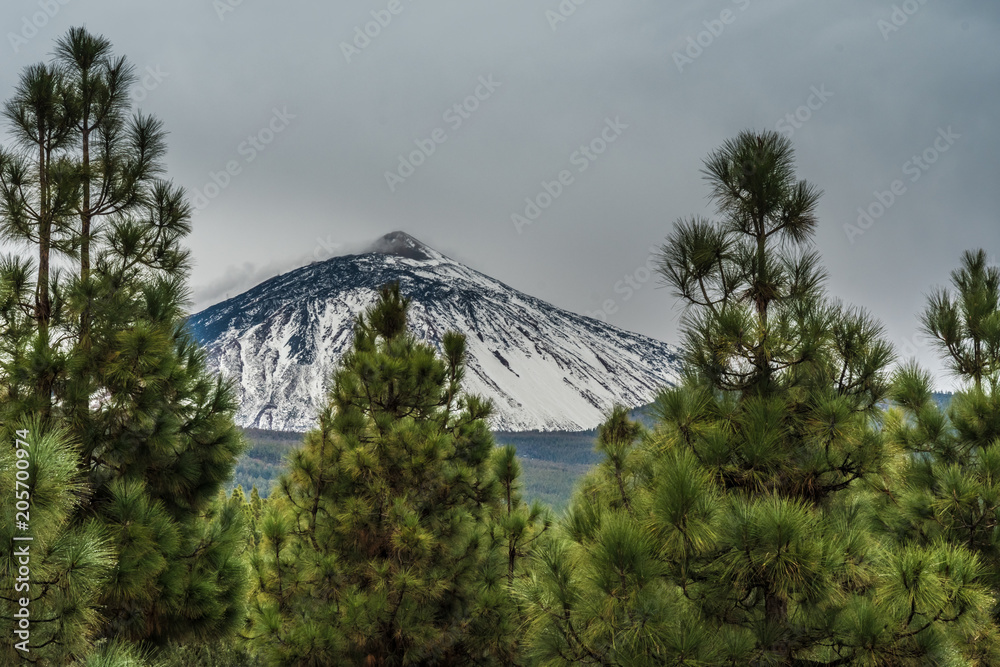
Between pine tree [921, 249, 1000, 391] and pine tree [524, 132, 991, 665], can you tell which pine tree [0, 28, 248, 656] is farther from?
pine tree [921, 249, 1000, 391]

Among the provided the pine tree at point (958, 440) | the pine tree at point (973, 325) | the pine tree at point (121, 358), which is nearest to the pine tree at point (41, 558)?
the pine tree at point (121, 358)

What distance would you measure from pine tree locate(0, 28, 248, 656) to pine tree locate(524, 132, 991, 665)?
146 inches

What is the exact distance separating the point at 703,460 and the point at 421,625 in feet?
18.2

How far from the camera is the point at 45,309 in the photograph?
18.5 ft

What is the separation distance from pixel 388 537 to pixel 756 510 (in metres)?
5.96

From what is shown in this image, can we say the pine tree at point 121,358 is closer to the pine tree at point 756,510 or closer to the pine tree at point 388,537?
the pine tree at point 388,537

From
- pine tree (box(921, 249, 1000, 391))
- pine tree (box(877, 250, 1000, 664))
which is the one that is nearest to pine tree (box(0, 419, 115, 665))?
pine tree (box(877, 250, 1000, 664))

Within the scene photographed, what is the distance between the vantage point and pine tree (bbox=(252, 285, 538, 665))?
7848 millimetres

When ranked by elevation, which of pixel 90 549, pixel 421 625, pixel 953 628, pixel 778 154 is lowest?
pixel 421 625

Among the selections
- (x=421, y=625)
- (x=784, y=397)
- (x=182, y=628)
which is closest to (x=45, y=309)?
(x=182, y=628)

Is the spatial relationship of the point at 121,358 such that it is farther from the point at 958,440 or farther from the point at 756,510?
the point at 958,440

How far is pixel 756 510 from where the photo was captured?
323 cm

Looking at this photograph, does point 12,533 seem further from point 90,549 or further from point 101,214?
point 101,214

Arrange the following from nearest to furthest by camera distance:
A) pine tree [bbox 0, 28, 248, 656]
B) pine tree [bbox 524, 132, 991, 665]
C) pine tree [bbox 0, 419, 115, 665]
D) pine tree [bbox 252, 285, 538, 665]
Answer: pine tree [bbox 0, 419, 115, 665] < pine tree [bbox 524, 132, 991, 665] < pine tree [bbox 0, 28, 248, 656] < pine tree [bbox 252, 285, 538, 665]
